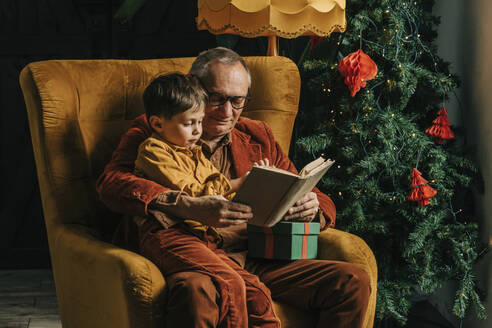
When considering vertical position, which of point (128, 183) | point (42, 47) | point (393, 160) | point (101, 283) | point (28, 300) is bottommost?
point (28, 300)

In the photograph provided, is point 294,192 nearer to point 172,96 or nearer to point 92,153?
point 172,96

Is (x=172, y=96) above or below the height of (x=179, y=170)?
above

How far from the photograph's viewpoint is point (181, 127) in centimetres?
181

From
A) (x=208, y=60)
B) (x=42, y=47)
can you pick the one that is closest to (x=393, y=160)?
(x=208, y=60)

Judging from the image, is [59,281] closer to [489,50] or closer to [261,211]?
[261,211]

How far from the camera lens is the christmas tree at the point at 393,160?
2477 millimetres

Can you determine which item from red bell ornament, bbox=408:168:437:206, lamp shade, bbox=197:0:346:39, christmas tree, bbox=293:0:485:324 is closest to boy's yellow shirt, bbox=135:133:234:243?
lamp shade, bbox=197:0:346:39

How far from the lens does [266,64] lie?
2348mm

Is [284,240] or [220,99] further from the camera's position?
[220,99]

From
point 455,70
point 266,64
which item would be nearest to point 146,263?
point 266,64

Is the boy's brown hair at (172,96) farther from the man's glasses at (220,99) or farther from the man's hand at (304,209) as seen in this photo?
the man's hand at (304,209)

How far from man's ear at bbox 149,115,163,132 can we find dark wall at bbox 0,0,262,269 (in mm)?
1837

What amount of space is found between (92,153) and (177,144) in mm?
394

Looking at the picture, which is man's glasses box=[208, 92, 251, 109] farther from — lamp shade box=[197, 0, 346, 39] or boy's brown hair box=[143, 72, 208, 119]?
lamp shade box=[197, 0, 346, 39]
